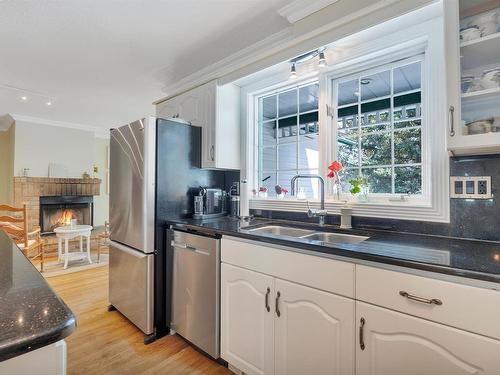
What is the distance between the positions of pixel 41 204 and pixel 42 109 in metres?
1.74

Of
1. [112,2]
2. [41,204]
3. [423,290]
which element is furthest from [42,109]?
[423,290]

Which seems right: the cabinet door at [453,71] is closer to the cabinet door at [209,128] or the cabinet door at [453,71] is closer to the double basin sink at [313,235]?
the double basin sink at [313,235]

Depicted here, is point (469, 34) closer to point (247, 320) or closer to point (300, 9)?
point (300, 9)

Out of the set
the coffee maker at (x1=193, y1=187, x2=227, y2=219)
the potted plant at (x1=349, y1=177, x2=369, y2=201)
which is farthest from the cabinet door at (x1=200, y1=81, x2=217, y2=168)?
the potted plant at (x1=349, y1=177, x2=369, y2=201)

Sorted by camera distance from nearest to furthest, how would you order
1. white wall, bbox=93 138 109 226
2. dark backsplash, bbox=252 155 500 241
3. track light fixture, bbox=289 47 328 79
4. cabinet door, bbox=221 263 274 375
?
dark backsplash, bbox=252 155 500 241 < cabinet door, bbox=221 263 274 375 < track light fixture, bbox=289 47 328 79 < white wall, bbox=93 138 109 226

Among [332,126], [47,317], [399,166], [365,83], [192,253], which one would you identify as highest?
[365,83]

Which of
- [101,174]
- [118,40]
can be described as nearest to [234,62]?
[118,40]

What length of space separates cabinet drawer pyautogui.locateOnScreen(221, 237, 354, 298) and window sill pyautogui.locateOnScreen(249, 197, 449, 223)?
0.65 meters

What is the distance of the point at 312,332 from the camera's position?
1.30 metres

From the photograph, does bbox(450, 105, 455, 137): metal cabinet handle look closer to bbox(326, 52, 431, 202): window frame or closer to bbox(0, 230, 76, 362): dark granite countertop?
bbox(326, 52, 431, 202): window frame

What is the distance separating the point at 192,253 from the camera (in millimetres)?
1906

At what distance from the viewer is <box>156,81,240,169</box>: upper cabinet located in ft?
7.74

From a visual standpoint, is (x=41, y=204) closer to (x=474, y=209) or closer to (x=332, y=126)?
(x=332, y=126)

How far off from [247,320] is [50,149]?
17.5ft
